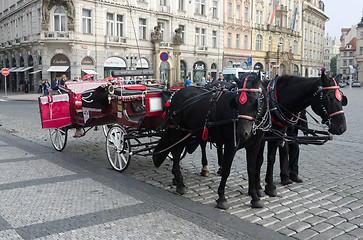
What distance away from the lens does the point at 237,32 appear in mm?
48125

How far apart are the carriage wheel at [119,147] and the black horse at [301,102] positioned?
2.77m

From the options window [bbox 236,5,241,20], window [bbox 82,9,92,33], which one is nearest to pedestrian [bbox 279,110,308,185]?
window [bbox 82,9,92,33]

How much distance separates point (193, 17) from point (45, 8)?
1648 cm

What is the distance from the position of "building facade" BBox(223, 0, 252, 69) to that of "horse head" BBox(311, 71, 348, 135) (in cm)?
4121

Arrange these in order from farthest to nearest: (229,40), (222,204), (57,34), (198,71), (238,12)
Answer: (238,12), (229,40), (198,71), (57,34), (222,204)

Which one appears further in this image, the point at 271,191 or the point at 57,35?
the point at 57,35

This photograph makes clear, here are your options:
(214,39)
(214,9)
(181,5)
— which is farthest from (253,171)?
(214,9)

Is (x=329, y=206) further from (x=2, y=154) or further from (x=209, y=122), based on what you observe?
(x=2, y=154)

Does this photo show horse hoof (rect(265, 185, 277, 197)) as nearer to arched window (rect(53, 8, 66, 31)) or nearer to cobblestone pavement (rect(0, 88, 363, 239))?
cobblestone pavement (rect(0, 88, 363, 239))

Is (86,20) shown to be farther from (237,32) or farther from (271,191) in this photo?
(271,191)

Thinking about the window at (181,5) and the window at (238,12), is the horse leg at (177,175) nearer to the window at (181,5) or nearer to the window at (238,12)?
the window at (181,5)

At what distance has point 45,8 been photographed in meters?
31.1

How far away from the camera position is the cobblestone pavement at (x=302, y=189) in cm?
475

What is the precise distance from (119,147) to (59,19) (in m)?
27.5
